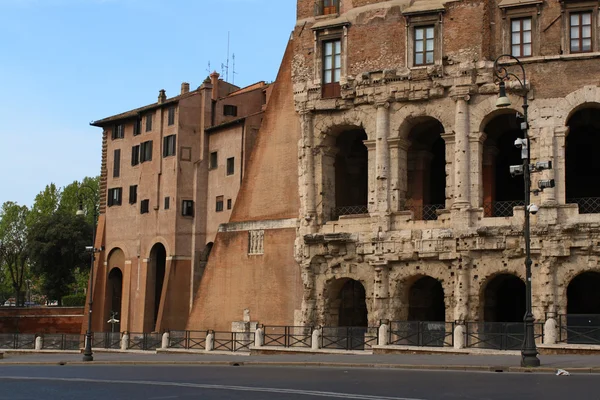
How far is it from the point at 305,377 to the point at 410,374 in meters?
2.72

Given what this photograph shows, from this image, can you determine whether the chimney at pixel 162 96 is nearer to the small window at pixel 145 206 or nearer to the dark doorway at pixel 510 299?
the small window at pixel 145 206

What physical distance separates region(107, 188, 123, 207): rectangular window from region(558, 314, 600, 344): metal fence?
109ft

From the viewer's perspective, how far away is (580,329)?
30.8 m

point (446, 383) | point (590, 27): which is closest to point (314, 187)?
point (590, 27)

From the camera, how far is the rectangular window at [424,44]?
38469 mm

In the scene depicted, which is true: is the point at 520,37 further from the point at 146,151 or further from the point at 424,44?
the point at 146,151

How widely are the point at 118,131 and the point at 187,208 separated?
9.13 metres

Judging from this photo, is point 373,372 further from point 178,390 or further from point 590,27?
point 590,27

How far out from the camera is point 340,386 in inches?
800

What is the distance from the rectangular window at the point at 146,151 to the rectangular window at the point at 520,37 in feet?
84.9

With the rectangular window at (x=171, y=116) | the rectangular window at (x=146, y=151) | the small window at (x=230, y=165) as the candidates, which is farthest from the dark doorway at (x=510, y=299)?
the rectangular window at (x=146, y=151)

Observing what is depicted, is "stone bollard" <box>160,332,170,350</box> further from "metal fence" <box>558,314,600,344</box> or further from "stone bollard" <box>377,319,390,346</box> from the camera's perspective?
"metal fence" <box>558,314,600,344</box>

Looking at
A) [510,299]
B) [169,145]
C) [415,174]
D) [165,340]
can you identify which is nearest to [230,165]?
[169,145]

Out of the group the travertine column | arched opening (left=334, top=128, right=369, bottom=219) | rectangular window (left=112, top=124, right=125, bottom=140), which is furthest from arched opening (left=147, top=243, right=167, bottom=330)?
the travertine column
